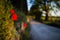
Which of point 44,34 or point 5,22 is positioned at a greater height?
point 5,22

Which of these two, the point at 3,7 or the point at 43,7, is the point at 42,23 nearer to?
the point at 43,7

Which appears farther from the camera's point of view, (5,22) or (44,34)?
(44,34)

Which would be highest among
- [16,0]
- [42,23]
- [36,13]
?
[16,0]

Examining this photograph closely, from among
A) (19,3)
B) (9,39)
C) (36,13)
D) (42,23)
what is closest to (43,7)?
(36,13)

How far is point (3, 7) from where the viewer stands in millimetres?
3328

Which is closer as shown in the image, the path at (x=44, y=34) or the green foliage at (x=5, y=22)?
the green foliage at (x=5, y=22)

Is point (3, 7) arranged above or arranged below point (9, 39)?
above

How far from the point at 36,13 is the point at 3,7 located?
44.3 ft

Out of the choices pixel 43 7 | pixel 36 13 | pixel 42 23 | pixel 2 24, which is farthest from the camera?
pixel 42 23

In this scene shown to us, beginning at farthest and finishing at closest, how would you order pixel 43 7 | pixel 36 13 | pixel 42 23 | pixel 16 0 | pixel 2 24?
pixel 42 23, pixel 36 13, pixel 43 7, pixel 16 0, pixel 2 24

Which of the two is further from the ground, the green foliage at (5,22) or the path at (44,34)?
the green foliage at (5,22)

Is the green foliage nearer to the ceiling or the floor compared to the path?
nearer to the ceiling

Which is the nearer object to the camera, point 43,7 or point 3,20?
point 3,20

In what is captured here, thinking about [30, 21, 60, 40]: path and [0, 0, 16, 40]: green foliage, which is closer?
[0, 0, 16, 40]: green foliage
